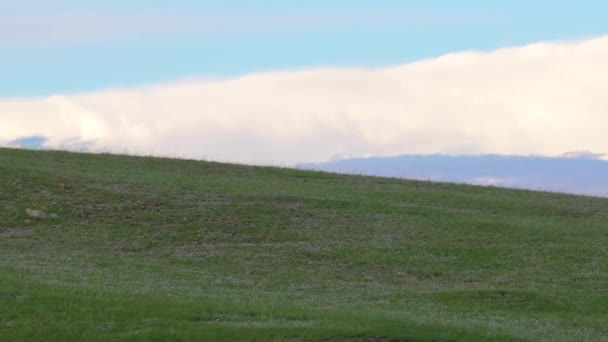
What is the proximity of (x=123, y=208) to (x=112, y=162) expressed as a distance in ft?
45.5

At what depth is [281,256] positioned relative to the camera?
39250mm

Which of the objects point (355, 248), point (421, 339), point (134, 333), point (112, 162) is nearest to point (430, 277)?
point (355, 248)

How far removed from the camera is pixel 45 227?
43219mm

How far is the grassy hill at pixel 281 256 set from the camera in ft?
83.2

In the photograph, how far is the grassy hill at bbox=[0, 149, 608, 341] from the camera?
83.2ft

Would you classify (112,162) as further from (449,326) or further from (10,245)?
Result: (449,326)

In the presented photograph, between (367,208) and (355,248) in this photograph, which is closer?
(355,248)

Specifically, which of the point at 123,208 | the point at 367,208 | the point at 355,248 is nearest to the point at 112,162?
the point at 123,208

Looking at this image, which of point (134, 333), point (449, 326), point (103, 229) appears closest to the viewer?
point (134, 333)

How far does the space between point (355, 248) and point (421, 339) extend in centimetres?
1725

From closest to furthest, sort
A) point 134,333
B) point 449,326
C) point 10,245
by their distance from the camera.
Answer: point 134,333
point 449,326
point 10,245

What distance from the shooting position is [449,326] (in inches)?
1002

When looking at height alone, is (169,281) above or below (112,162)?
below

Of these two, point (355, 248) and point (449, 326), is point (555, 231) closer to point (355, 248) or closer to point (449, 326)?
point (355, 248)
